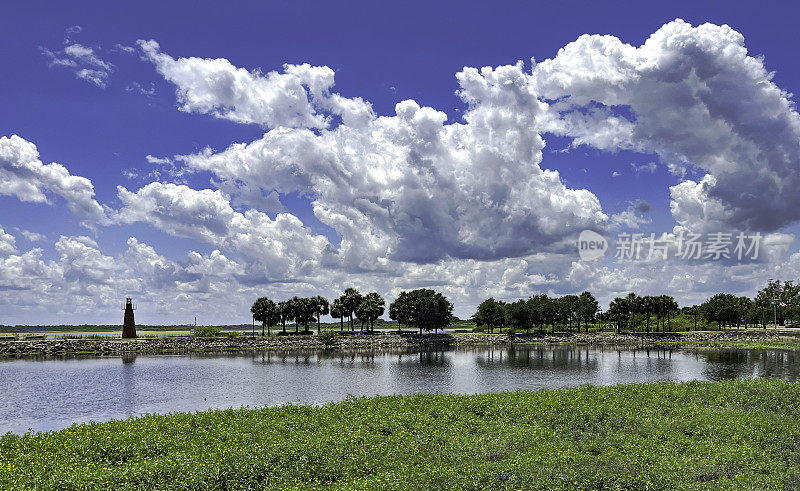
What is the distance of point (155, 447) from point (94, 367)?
236 ft

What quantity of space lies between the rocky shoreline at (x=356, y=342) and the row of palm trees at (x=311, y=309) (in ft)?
32.6

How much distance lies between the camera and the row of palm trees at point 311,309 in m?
144

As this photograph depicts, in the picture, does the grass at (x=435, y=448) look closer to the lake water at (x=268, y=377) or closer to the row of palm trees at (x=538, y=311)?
the lake water at (x=268, y=377)

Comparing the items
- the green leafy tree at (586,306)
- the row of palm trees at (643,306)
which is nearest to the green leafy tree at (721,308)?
the row of palm trees at (643,306)

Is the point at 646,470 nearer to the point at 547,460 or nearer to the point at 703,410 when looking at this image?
the point at 547,460

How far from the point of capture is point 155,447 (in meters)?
22.2

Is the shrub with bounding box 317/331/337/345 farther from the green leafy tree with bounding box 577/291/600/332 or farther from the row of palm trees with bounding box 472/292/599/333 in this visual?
the green leafy tree with bounding box 577/291/600/332

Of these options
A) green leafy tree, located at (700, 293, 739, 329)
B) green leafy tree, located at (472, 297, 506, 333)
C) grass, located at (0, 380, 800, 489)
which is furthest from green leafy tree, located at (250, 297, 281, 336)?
green leafy tree, located at (700, 293, 739, 329)

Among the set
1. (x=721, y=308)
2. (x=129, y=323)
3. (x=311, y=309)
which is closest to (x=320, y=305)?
(x=311, y=309)

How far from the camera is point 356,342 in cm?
13125

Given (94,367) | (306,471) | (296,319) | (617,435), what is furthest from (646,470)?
(296,319)

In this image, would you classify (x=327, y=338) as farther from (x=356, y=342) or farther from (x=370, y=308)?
(x=370, y=308)

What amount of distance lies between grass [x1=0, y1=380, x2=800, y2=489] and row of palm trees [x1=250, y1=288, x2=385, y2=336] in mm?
116447

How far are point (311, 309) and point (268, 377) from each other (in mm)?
79436
